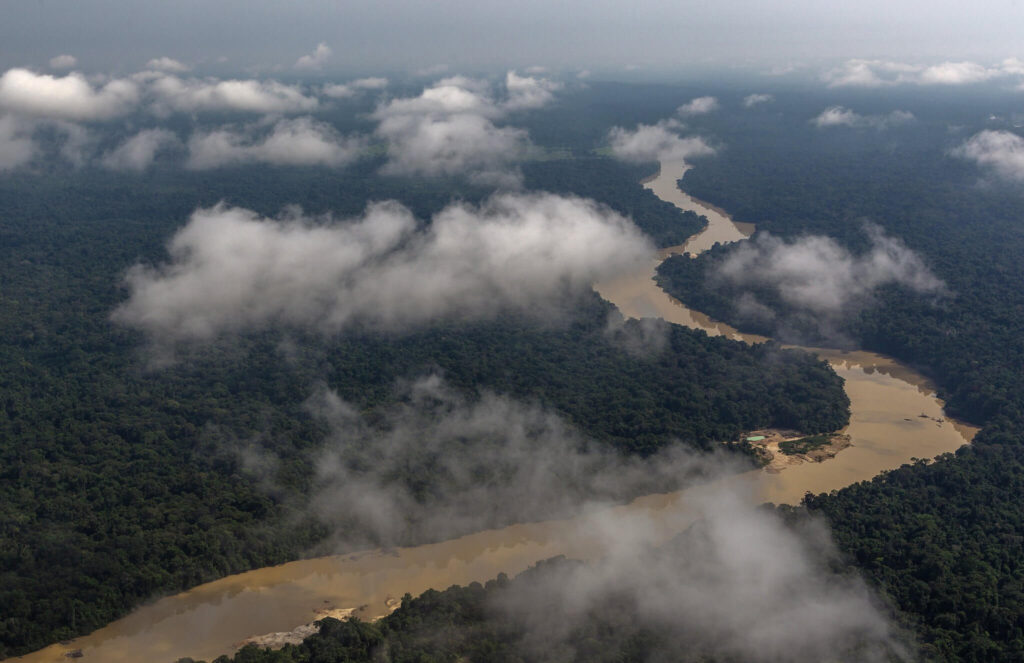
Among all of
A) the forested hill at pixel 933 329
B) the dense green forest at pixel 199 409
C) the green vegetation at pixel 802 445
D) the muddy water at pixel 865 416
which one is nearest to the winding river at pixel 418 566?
the muddy water at pixel 865 416

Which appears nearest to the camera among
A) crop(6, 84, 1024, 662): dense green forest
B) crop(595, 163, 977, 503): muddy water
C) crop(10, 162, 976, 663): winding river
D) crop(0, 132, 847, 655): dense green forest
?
crop(6, 84, 1024, 662): dense green forest

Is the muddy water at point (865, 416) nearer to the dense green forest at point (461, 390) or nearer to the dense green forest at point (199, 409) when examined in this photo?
the dense green forest at point (461, 390)

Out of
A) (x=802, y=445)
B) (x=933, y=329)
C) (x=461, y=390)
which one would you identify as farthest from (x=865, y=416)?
(x=461, y=390)

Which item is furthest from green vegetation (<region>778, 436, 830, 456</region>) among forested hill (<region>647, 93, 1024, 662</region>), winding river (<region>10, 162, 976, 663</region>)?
forested hill (<region>647, 93, 1024, 662</region>)

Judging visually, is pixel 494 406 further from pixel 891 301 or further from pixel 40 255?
pixel 40 255

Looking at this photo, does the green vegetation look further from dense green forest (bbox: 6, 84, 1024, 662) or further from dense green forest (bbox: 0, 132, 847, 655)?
dense green forest (bbox: 0, 132, 847, 655)

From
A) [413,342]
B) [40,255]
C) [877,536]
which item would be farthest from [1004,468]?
[40,255]

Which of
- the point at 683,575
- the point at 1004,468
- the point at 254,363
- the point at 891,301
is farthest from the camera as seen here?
the point at 891,301

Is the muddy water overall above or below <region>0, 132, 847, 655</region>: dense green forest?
below

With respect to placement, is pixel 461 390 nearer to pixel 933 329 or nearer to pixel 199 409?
pixel 199 409
